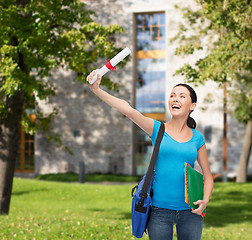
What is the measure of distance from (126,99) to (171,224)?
22168 millimetres

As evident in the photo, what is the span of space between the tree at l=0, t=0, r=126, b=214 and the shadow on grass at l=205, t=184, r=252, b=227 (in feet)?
19.7

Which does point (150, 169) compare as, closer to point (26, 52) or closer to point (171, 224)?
point (171, 224)

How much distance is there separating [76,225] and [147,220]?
5.41 meters

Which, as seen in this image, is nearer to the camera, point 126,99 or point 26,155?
point 126,99

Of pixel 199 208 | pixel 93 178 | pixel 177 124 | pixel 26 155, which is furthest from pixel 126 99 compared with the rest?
pixel 199 208

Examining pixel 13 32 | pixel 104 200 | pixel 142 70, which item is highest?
pixel 142 70

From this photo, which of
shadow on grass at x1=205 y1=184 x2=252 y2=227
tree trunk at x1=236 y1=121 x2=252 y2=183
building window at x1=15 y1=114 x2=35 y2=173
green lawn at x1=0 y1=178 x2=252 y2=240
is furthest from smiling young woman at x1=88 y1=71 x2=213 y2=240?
building window at x1=15 y1=114 x2=35 y2=173

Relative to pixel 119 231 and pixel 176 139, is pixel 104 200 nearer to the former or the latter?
pixel 119 231

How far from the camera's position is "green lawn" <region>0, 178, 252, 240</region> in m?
7.75

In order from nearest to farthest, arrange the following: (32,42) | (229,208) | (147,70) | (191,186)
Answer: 1. (191,186)
2. (32,42)
3. (229,208)
4. (147,70)

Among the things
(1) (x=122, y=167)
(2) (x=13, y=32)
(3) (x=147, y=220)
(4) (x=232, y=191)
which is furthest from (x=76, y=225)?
(1) (x=122, y=167)

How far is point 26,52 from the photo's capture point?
9453 mm

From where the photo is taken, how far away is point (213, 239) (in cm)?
770

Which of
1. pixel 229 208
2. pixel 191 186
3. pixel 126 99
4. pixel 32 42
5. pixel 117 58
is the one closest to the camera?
pixel 117 58
